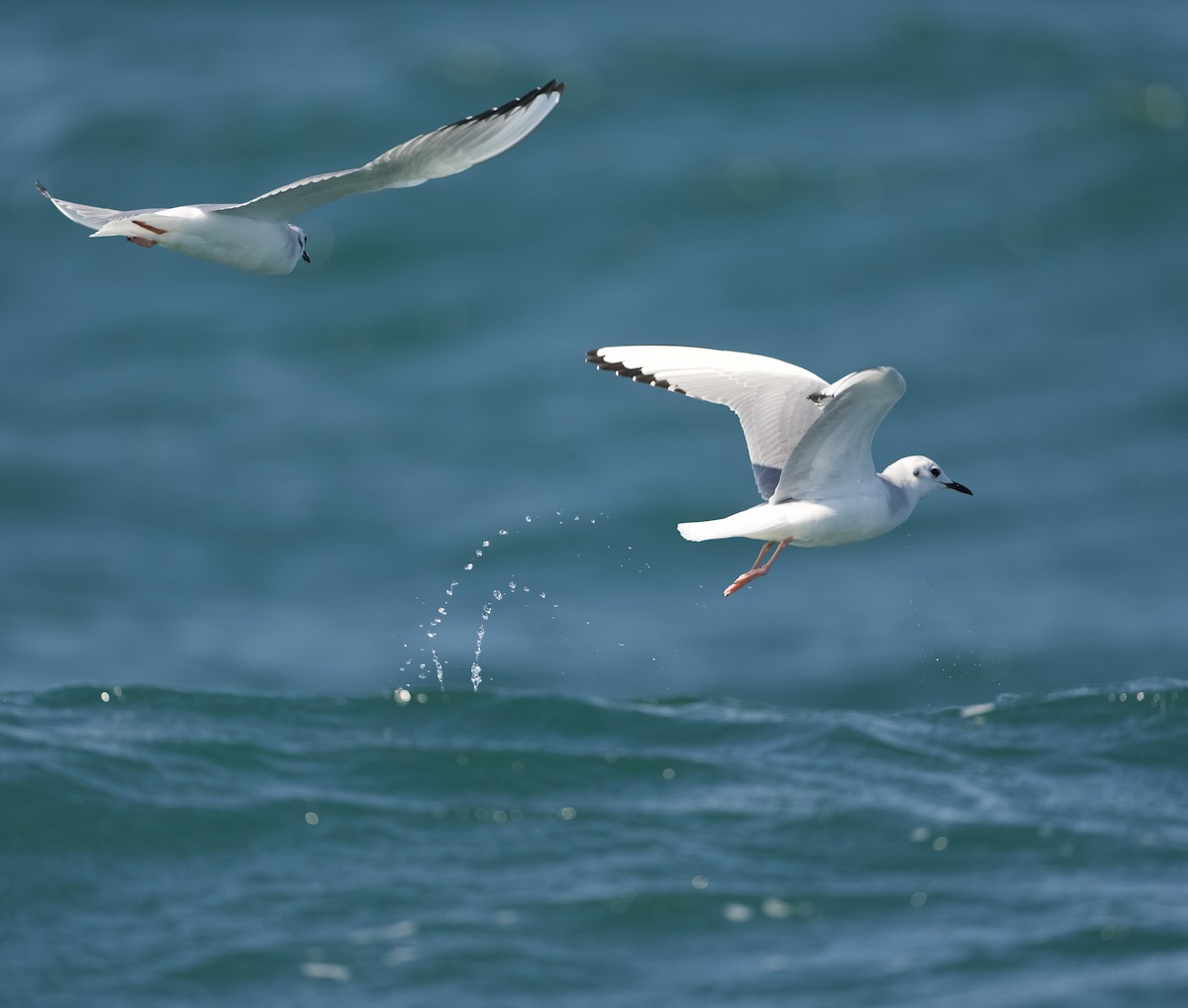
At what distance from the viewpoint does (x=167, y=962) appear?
33.9ft

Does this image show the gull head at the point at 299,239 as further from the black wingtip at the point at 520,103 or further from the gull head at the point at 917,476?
the gull head at the point at 917,476

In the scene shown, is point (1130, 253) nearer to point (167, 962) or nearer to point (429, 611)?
point (429, 611)

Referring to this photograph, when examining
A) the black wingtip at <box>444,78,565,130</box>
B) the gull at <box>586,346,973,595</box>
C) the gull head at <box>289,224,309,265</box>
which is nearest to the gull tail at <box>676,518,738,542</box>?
the gull at <box>586,346,973,595</box>

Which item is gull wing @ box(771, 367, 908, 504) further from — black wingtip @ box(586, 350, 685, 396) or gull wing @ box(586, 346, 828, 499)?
black wingtip @ box(586, 350, 685, 396)

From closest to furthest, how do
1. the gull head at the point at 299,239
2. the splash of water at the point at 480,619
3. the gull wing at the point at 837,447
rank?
1. the gull wing at the point at 837,447
2. the gull head at the point at 299,239
3. the splash of water at the point at 480,619

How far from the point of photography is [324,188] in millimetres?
9320

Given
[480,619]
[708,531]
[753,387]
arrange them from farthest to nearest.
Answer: [480,619] → [753,387] → [708,531]

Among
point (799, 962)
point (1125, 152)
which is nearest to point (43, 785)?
point (799, 962)

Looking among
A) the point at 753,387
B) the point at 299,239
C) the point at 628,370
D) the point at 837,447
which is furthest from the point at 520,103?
the point at 837,447

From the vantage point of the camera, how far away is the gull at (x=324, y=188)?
30.0 ft

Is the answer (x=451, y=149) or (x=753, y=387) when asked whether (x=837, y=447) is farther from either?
(x=451, y=149)

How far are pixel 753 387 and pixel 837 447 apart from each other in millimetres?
832

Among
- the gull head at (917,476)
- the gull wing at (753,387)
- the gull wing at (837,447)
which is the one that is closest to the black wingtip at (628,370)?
the gull wing at (753,387)

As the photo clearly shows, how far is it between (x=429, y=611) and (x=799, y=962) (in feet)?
54.4
